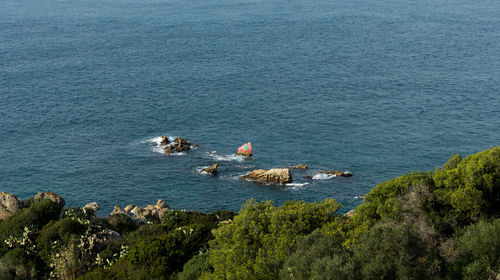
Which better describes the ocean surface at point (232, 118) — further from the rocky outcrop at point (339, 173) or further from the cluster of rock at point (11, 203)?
the cluster of rock at point (11, 203)

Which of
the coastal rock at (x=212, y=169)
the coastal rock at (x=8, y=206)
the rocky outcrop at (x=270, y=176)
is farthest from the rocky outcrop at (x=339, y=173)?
the coastal rock at (x=8, y=206)

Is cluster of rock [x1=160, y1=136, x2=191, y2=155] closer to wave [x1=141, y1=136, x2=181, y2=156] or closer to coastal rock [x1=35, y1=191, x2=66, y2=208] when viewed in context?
wave [x1=141, y1=136, x2=181, y2=156]

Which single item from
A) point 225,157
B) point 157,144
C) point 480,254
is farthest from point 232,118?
point 480,254

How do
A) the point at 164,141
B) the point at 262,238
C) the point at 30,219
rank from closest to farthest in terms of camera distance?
the point at 262,238 < the point at 30,219 < the point at 164,141

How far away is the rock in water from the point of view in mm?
116062

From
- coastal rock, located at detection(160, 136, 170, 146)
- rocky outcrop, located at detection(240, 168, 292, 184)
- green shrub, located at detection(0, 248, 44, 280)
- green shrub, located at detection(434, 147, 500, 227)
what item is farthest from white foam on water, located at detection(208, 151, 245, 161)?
green shrub, located at detection(434, 147, 500, 227)

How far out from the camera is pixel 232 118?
13825 centimetres

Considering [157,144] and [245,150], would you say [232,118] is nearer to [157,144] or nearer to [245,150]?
[245,150]

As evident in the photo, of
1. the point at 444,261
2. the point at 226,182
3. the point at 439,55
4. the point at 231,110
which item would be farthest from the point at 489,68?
the point at 444,261

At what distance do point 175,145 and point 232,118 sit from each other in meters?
23.3

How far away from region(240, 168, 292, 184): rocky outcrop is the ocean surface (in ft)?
6.54

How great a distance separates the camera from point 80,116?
458 ft

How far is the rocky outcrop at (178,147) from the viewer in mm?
118438

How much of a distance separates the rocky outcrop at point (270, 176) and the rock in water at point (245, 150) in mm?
10373
